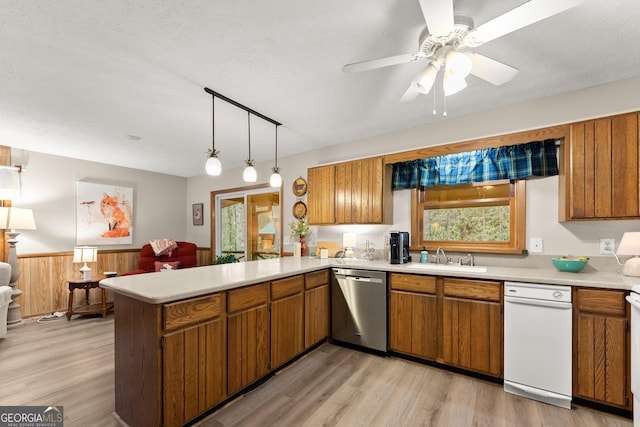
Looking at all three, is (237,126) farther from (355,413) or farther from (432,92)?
(355,413)

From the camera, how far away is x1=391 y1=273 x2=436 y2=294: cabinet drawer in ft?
8.23

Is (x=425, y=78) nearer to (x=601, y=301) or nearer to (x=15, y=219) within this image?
(x=601, y=301)

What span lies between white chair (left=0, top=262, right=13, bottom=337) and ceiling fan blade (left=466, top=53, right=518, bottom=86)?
4.93 meters

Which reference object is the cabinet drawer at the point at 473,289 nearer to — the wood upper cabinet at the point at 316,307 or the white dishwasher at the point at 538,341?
the white dishwasher at the point at 538,341

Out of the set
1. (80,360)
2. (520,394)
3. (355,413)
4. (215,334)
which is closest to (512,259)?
(520,394)

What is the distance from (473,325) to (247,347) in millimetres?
1819

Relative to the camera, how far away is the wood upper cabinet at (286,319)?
7.71 ft

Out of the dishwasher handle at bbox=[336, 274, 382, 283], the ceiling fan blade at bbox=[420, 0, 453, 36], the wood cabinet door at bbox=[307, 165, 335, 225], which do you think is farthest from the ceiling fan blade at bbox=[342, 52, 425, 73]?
the wood cabinet door at bbox=[307, 165, 335, 225]

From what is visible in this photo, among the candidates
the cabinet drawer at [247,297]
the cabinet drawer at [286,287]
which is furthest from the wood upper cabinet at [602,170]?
the cabinet drawer at [247,297]

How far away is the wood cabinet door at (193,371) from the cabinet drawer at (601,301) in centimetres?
248

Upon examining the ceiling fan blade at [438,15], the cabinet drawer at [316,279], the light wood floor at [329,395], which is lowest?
the light wood floor at [329,395]

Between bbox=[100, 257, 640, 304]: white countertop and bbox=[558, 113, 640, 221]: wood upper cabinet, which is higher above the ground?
bbox=[558, 113, 640, 221]: wood upper cabinet

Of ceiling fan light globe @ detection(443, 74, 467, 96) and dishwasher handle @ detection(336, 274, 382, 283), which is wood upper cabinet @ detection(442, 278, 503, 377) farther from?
ceiling fan light globe @ detection(443, 74, 467, 96)

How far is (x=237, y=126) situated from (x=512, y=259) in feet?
10.2
